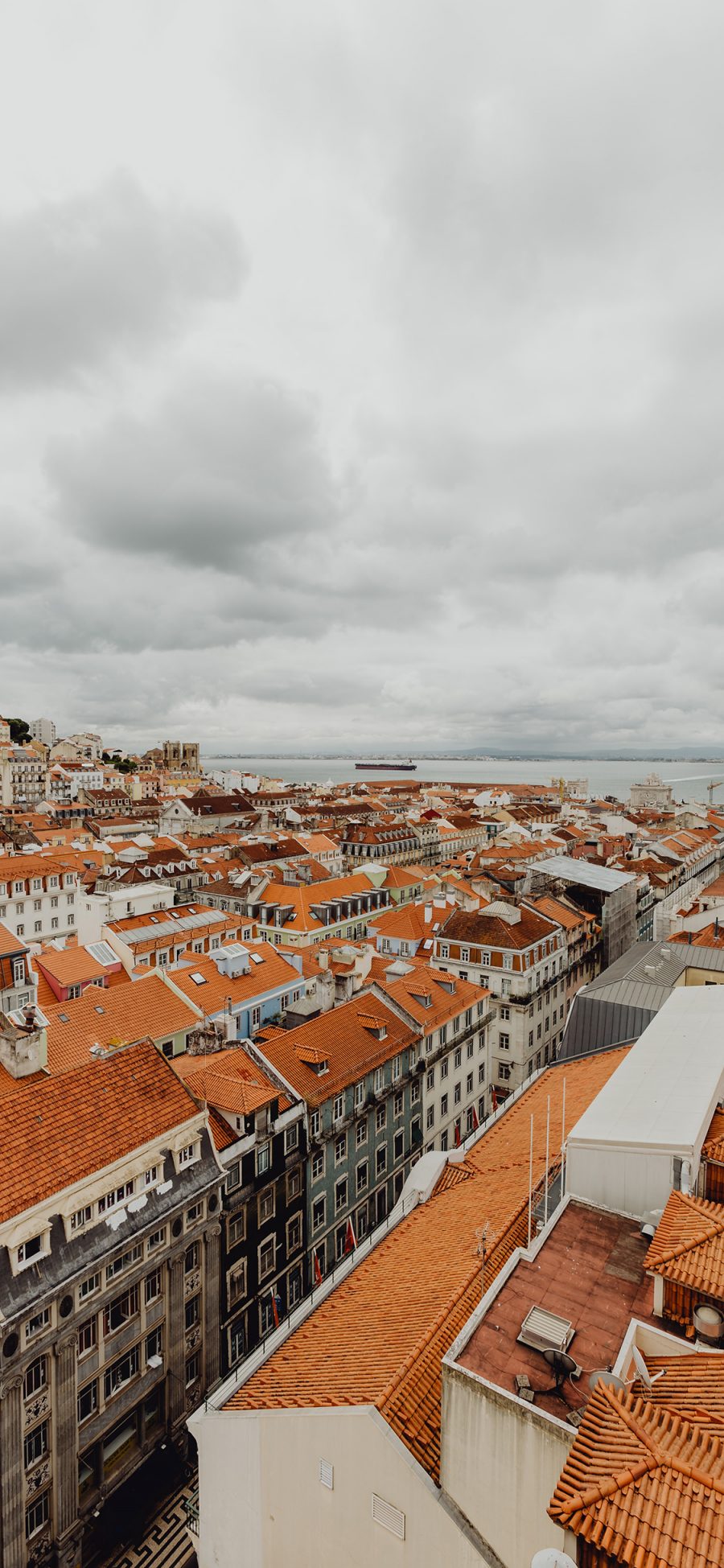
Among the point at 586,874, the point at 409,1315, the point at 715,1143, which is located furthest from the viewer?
the point at 586,874

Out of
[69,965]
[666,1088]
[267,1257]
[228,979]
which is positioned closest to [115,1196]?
[267,1257]

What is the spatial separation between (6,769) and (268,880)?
117957mm

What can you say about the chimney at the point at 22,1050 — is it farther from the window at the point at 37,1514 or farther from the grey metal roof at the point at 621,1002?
the grey metal roof at the point at 621,1002

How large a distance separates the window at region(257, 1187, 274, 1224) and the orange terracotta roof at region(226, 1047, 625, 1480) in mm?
5729

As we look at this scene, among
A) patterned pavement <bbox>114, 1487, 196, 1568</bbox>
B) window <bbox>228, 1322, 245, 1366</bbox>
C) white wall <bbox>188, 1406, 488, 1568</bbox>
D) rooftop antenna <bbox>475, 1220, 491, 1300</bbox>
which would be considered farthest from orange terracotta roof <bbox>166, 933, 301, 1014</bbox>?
white wall <bbox>188, 1406, 488, 1568</bbox>

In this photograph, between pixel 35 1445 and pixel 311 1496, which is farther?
pixel 35 1445

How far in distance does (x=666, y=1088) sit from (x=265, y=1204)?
564 inches

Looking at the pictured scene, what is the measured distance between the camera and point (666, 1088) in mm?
18859

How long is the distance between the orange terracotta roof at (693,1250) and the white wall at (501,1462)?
9.46 feet

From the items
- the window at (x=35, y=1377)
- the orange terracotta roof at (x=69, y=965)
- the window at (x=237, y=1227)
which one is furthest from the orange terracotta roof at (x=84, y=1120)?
the orange terracotta roof at (x=69, y=965)

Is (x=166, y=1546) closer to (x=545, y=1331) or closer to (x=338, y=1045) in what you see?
(x=338, y=1045)

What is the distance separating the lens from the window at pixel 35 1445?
17.6 meters

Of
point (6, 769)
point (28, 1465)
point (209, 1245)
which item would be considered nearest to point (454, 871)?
point (209, 1245)

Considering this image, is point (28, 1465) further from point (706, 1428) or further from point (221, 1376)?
point (706, 1428)
